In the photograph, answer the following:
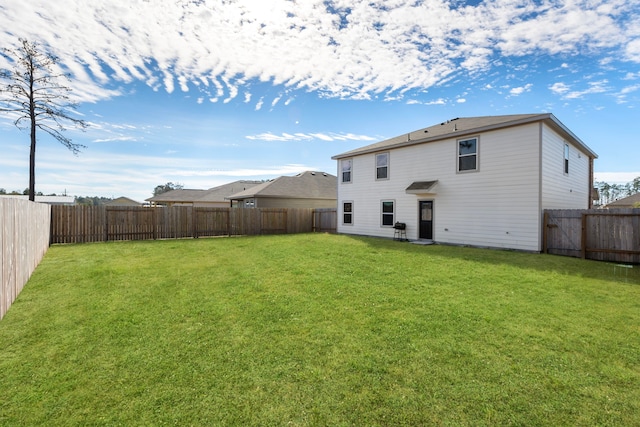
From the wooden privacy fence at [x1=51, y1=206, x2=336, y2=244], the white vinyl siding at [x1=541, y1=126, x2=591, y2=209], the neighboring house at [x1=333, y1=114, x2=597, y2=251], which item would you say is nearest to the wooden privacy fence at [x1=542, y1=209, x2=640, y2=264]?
the neighboring house at [x1=333, y1=114, x2=597, y2=251]

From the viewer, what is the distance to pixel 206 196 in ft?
113

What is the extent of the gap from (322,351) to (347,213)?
1465cm

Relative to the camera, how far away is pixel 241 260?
349 inches

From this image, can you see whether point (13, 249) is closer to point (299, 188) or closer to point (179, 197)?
point (299, 188)

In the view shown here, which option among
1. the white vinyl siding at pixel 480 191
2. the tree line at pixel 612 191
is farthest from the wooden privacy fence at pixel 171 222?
the tree line at pixel 612 191

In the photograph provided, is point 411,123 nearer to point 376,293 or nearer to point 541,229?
point 541,229

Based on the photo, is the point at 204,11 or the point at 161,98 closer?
the point at 204,11

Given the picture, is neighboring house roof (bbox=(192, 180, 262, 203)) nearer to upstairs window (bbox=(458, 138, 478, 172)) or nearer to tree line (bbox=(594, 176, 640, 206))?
upstairs window (bbox=(458, 138, 478, 172))

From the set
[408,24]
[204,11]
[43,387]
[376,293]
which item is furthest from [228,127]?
[43,387]

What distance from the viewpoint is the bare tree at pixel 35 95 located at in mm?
15797

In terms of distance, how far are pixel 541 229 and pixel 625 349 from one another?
791 centimetres

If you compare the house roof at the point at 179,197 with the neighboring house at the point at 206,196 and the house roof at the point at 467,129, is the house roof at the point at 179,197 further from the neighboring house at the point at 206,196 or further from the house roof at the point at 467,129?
the house roof at the point at 467,129

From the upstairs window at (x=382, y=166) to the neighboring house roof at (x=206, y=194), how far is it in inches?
858

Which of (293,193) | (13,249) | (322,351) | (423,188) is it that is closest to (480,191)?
(423,188)
